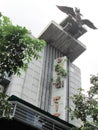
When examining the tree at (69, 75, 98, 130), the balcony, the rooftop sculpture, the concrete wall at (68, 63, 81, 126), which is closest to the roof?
the concrete wall at (68, 63, 81, 126)

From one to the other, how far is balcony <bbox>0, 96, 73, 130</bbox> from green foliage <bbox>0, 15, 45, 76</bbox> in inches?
229

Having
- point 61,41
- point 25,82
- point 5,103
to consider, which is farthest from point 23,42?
point 61,41

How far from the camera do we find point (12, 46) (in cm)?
726

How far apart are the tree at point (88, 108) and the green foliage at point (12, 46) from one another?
8.48 m

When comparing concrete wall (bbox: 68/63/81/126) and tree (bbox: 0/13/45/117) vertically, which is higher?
concrete wall (bbox: 68/63/81/126)

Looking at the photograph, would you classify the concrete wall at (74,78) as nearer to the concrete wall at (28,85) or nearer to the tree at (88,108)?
the concrete wall at (28,85)

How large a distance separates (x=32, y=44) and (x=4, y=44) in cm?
87

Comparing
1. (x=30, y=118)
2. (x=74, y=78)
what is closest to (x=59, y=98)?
(x=74, y=78)

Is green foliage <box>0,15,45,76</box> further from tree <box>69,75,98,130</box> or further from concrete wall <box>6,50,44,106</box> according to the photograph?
concrete wall <box>6,50,44,106</box>

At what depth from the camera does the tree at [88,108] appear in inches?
583

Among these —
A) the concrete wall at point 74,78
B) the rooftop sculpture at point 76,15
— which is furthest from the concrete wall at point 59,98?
the rooftop sculpture at point 76,15

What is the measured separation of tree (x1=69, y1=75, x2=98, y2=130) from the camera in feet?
48.6

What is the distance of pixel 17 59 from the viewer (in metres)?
7.26

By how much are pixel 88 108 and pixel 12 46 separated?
968cm
